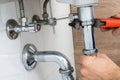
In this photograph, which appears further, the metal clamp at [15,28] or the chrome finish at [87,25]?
the metal clamp at [15,28]

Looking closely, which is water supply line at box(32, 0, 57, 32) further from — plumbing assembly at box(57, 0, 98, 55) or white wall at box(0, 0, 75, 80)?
plumbing assembly at box(57, 0, 98, 55)

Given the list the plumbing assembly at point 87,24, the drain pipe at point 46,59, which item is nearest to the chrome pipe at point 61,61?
the drain pipe at point 46,59

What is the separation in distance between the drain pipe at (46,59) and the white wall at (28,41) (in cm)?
2

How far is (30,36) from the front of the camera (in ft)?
2.45

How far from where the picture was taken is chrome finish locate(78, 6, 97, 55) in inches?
20.7

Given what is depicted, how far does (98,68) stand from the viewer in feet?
1.80

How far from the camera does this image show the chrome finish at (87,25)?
53cm

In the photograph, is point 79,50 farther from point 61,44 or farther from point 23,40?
point 23,40

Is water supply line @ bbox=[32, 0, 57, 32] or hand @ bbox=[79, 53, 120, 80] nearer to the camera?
hand @ bbox=[79, 53, 120, 80]

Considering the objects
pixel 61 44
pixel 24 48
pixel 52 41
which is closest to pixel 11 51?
pixel 24 48

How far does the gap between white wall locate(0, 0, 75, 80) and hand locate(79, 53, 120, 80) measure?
21 cm

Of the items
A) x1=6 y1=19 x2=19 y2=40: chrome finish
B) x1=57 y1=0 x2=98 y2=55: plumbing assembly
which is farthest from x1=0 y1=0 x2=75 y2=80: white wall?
x1=57 y1=0 x2=98 y2=55: plumbing assembly

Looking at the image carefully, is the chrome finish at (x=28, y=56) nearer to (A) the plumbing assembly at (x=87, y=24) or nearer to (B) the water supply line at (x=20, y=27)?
(B) the water supply line at (x=20, y=27)

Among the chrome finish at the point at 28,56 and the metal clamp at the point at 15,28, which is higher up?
the metal clamp at the point at 15,28
